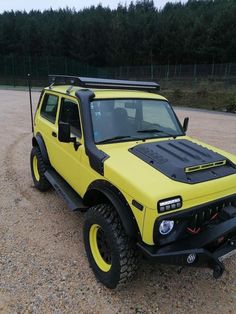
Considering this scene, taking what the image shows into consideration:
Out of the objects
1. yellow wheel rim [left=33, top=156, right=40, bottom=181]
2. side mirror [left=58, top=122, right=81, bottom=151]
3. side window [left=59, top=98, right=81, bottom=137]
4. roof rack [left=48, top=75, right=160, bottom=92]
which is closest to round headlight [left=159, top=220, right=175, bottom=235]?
side mirror [left=58, top=122, right=81, bottom=151]

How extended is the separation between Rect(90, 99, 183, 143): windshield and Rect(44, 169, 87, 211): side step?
868mm

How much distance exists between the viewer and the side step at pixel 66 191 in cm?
374

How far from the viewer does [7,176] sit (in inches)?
253

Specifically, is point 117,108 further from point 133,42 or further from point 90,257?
point 133,42

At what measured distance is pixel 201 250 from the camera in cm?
262

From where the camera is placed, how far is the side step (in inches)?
147

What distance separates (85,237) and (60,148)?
146 cm

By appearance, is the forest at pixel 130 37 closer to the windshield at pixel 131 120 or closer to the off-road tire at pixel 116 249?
the windshield at pixel 131 120

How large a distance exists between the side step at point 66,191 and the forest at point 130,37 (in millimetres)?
50748

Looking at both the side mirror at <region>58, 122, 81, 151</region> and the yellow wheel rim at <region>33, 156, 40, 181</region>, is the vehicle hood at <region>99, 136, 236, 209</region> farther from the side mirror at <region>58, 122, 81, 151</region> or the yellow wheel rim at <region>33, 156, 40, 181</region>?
the yellow wheel rim at <region>33, 156, 40, 181</region>

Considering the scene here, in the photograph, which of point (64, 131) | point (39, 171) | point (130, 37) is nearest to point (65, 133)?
point (64, 131)

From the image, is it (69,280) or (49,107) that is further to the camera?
(49,107)

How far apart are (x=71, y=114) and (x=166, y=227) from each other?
87.3 inches

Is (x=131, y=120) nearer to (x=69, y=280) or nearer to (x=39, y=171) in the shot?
(x=69, y=280)
